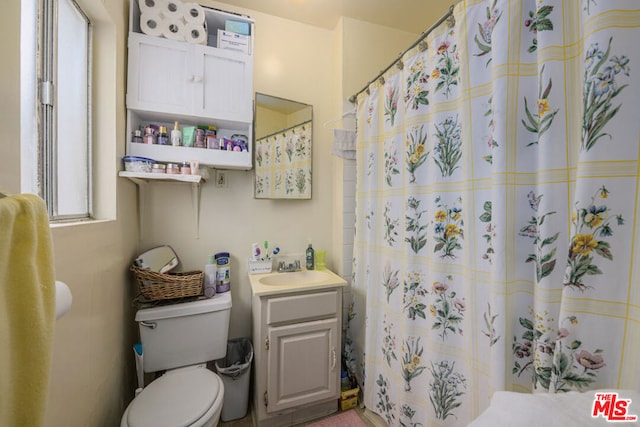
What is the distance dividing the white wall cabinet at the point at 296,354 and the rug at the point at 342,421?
0.15ft

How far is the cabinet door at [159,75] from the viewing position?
1224mm

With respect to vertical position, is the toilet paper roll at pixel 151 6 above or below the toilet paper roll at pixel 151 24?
above

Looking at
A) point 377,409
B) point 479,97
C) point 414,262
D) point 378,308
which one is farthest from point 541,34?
point 377,409

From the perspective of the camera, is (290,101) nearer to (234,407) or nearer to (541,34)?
(541,34)

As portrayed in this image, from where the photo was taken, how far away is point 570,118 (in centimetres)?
65

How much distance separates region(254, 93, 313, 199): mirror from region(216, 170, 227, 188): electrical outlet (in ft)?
0.66

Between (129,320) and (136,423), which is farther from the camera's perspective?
(129,320)

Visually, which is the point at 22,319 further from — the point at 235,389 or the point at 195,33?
the point at 195,33

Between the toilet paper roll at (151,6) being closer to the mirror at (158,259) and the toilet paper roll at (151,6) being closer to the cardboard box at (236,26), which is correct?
the cardboard box at (236,26)

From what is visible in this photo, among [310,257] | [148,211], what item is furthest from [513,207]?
[148,211]

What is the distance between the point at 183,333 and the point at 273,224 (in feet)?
2.72

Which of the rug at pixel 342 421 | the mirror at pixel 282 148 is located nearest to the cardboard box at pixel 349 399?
the rug at pixel 342 421

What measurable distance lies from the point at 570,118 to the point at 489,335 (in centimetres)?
70

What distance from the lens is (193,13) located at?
1.33m
